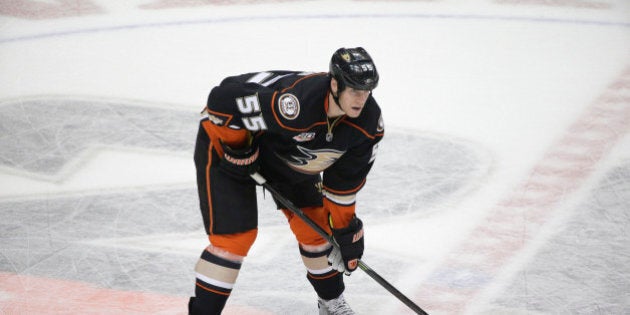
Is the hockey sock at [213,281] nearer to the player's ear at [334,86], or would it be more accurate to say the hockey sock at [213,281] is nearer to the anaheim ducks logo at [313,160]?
the anaheim ducks logo at [313,160]

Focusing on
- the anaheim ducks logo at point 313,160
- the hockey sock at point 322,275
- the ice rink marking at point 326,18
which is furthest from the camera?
the ice rink marking at point 326,18

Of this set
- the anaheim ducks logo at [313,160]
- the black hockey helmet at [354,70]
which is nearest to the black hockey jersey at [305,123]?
the anaheim ducks logo at [313,160]

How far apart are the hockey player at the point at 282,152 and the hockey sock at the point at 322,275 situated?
0.15m

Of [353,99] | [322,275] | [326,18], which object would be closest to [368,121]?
[353,99]

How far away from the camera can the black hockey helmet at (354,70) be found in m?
3.01

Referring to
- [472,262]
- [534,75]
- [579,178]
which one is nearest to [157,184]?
[472,262]

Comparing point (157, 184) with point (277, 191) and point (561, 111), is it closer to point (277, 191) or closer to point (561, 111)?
point (277, 191)

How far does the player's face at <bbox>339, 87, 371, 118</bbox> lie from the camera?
9.97ft

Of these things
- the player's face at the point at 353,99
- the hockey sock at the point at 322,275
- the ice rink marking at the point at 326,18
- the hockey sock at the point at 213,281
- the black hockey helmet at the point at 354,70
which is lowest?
the ice rink marking at the point at 326,18

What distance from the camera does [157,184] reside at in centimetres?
501

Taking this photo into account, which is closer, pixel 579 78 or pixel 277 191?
pixel 277 191

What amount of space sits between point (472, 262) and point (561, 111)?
1983 mm

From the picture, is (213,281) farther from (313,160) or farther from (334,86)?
(334,86)

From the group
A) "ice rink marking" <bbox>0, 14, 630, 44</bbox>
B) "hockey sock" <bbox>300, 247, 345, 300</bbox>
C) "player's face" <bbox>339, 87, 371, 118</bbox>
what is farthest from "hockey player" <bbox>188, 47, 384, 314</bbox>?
"ice rink marking" <bbox>0, 14, 630, 44</bbox>
